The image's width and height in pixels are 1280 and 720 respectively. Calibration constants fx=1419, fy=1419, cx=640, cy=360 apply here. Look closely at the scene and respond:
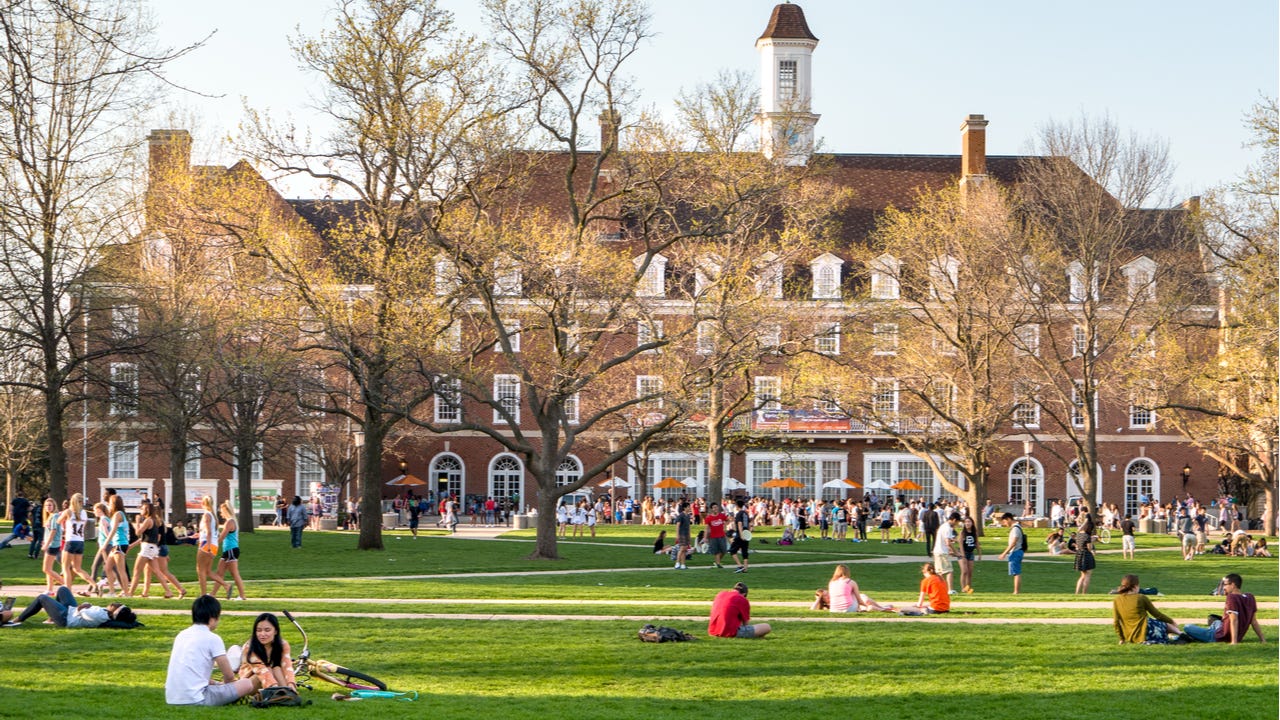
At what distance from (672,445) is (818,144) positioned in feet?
73.0

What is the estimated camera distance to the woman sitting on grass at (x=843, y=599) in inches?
797

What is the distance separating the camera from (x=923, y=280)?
4653cm

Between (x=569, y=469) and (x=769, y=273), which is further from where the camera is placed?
(x=569, y=469)

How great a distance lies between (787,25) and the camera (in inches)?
2776

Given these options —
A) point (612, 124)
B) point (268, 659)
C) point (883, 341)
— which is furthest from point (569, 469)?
point (268, 659)

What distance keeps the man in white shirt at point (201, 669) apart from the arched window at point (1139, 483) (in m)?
55.7

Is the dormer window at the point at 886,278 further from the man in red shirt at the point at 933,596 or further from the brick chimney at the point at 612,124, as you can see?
the man in red shirt at the point at 933,596

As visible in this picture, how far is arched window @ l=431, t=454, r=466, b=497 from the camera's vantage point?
62469 millimetres

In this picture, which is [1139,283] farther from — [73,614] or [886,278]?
[73,614]

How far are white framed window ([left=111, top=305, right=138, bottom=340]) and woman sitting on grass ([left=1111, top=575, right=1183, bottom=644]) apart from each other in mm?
23447

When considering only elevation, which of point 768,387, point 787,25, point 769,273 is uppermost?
point 787,25

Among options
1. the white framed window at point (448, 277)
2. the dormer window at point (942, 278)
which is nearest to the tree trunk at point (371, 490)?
the white framed window at point (448, 277)

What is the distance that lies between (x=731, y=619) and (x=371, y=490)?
21.2 meters

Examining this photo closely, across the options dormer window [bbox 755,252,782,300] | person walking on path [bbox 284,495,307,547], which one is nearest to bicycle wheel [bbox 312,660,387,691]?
dormer window [bbox 755,252,782,300]
